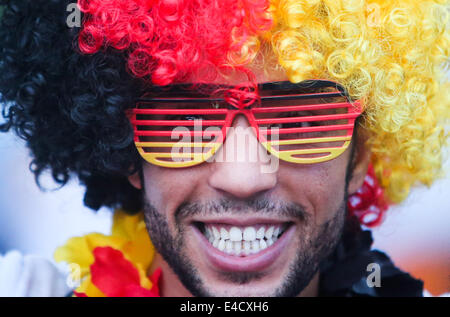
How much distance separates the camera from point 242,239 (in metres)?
1.80

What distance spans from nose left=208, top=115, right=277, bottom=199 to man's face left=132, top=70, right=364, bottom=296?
29 millimetres

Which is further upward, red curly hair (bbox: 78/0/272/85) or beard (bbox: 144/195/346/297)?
red curly hair (bbox: 78/0/272/85)

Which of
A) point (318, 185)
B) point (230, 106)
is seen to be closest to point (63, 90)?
point (230, 106)

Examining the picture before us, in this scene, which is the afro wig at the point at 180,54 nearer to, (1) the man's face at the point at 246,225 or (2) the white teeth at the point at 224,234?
(1) the man's face at the point at 246,225

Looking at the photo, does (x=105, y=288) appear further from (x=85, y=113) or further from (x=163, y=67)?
(x=163, y=67)

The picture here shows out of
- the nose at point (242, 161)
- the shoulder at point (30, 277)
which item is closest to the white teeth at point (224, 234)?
the nose at point (242, 161)

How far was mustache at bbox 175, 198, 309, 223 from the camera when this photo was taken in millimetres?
1696

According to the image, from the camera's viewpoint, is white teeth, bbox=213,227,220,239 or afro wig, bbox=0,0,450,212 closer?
afro wig, bbox=0,0,450,212

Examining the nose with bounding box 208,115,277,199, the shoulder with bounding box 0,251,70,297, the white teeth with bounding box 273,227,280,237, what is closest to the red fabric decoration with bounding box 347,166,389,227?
the white teeth with bounding box 273,227,280,237

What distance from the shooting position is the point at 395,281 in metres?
2.24

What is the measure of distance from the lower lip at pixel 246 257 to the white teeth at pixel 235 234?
8 cm

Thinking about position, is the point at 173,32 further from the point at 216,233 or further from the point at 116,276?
the point at 116,276

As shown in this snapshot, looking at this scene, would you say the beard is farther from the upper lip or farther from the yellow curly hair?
the yellow curly hair

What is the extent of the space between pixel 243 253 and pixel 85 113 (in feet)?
2.52
